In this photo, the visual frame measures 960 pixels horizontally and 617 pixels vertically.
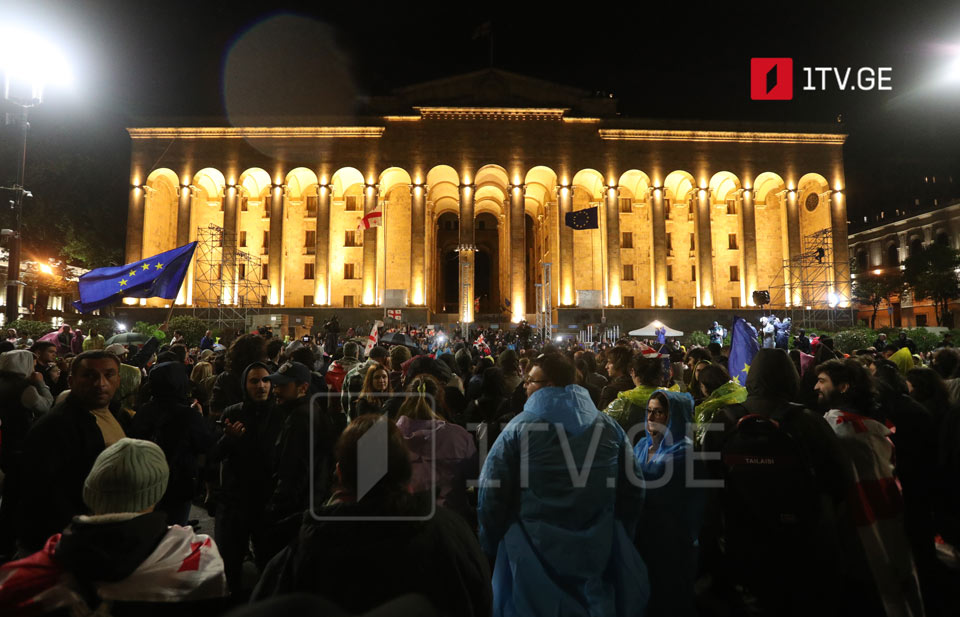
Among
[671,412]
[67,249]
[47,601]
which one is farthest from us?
[67,249]

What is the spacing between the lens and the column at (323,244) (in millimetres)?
36531

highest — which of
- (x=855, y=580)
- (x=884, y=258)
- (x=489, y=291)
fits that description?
(x=884, y=258)

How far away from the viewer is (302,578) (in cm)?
163

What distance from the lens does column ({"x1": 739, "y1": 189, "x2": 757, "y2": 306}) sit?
124ft

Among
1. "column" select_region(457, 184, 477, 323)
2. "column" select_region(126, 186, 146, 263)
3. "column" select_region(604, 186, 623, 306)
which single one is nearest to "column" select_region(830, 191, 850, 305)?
"column" select_region(604, 186, 623, 306)

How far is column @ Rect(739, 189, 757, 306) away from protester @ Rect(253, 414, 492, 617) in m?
41.1

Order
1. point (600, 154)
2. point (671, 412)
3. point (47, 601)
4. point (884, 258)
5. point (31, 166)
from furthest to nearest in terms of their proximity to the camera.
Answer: point (884, 258) < point (600, 154) < point (31, 166) < point (671, 412) < point (47, 601)

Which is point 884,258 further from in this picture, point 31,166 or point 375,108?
point 31,166

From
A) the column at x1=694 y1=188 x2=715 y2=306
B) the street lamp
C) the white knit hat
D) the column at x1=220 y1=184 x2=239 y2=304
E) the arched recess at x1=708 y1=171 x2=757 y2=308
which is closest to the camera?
the white knit hat

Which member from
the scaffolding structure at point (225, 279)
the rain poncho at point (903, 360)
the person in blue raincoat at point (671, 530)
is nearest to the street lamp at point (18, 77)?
the person in blue raincoat at point (671, 530)

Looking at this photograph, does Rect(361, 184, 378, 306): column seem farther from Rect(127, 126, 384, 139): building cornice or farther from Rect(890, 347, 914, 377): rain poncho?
Rect(890, 347, 914, 377): rain poncho

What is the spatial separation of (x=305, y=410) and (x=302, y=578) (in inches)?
95.1

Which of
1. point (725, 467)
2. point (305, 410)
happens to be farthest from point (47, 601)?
point (725, 467)

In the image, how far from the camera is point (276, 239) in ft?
121
